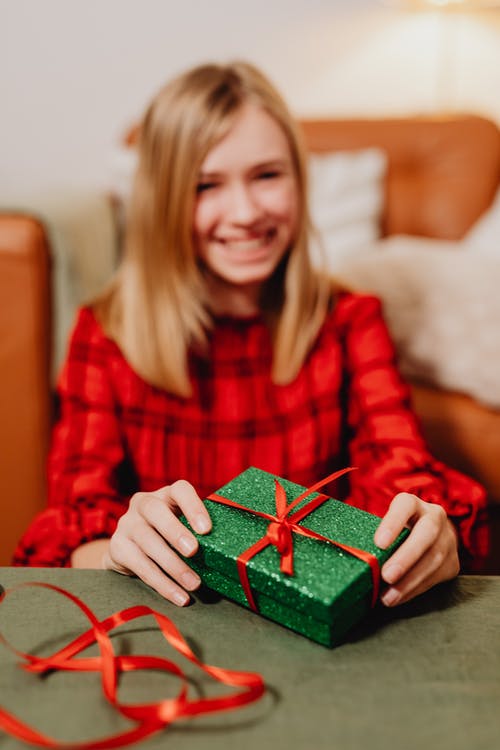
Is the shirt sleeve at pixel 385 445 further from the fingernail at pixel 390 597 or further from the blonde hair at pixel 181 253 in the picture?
the fingernail at pixel 390 597

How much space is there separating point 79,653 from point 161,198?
2.07 feet

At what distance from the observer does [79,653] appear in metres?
0.49

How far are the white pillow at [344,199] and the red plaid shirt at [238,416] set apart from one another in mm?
682

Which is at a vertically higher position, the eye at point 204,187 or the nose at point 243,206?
the eye at point 204,187

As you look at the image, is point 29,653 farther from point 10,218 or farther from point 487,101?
point 487,101

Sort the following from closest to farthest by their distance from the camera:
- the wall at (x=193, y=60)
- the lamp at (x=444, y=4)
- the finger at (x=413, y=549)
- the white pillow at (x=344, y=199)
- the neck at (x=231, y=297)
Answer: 1. the finger at (x=413, y=549)
2. the neck at (x=231, y=297)
3. the white pillow at (x=344, y=199)
4. the lamp at (x=444, y=4)
5. the wall at (x=193, y=60)

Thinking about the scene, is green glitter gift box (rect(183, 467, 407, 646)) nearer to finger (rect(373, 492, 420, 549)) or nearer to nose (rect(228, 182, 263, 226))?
finger (rect(373, 492, 420, 549))

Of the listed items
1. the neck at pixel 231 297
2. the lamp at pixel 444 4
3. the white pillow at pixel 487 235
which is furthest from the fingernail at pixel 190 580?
the lamp at pixel 444 4

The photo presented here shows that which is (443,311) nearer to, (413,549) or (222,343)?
(222,343)

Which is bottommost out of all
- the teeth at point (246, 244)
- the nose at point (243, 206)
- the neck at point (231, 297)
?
the neck at point (231, 297)

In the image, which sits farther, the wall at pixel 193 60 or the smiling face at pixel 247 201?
the wall at pixel 193 60

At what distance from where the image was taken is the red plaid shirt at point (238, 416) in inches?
35.0

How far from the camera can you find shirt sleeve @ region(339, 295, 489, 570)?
772 mm

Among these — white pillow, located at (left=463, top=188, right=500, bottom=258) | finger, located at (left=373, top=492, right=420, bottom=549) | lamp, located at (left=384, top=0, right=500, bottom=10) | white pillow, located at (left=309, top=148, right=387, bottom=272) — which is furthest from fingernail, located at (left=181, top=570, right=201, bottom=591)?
lamp, located at (left=384, top=0, right=500, bottom=10)
